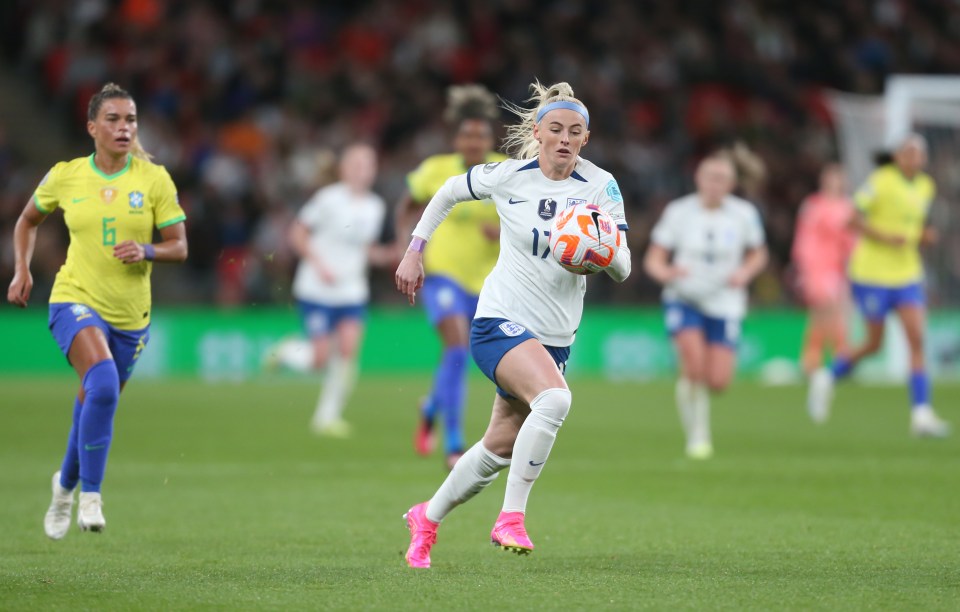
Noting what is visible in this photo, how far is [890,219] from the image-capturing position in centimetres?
1603

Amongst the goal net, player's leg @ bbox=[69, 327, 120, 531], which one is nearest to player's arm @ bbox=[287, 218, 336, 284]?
player's leg @ bbox=[69, 327, 120, 531]

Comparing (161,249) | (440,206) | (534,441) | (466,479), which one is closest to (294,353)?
(161,249)

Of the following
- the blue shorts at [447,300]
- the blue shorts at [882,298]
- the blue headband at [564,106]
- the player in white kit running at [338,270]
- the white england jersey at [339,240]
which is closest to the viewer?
the blue headband at [564,106]

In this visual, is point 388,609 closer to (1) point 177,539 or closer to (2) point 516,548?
(2) point 516,548

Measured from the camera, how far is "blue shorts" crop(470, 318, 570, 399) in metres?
7.43

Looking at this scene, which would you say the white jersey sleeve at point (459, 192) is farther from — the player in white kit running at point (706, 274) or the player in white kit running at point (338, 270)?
the player in white kit running at point (338, 270)

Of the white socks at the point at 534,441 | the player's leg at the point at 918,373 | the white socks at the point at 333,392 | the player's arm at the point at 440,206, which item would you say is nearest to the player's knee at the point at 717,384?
the player's leg at the point at 918,373

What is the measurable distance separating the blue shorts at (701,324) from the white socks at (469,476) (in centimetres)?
636

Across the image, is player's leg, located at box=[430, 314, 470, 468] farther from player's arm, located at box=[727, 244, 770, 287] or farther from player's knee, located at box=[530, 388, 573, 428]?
player's knee, located at box=[530, 388, 573, 428]

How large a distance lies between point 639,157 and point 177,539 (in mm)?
20117

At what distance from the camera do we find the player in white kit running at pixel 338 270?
16.8 metres

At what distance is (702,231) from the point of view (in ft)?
45.0

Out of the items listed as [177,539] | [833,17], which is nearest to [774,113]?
[833,17]

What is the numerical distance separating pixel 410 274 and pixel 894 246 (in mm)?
9569
